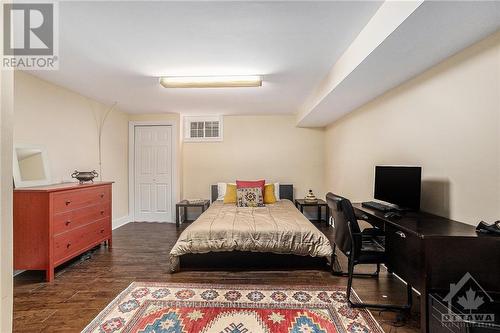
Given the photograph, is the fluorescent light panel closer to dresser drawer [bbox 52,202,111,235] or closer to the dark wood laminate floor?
dresser drawer [bbox 52,202,111,235]

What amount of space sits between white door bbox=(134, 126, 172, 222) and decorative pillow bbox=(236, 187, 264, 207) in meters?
1.84

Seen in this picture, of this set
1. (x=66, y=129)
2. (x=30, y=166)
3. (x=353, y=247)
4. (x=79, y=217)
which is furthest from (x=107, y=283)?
(x=353, y=247)

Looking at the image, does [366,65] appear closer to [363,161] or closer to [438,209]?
[438,209]

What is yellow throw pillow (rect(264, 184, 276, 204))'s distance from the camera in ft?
14.4

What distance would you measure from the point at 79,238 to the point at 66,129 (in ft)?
5.36

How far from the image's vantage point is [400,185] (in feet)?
7.47

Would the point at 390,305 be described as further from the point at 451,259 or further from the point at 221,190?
the point at 221,190

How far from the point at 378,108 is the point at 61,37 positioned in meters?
3.50

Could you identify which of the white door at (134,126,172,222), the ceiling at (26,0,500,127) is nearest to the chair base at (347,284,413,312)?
the ceiling at (26,0,500,127)

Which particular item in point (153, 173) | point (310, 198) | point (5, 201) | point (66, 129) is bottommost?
point (310, 198)

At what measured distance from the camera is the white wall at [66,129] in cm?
277

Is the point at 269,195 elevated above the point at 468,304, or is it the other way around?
the point at 269,195

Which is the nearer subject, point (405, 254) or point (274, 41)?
point (405, 254)

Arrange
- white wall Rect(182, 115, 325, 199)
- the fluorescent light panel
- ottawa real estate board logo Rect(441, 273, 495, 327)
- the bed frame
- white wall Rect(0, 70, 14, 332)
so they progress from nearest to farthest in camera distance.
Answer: white wall Rect(0, 70, 14, 332), ottawa real estate board logo Rect(441, 273, 495, 327), the fluorescent light panel, the bed frame, white wall Rect(182, 115, 325, 199)
